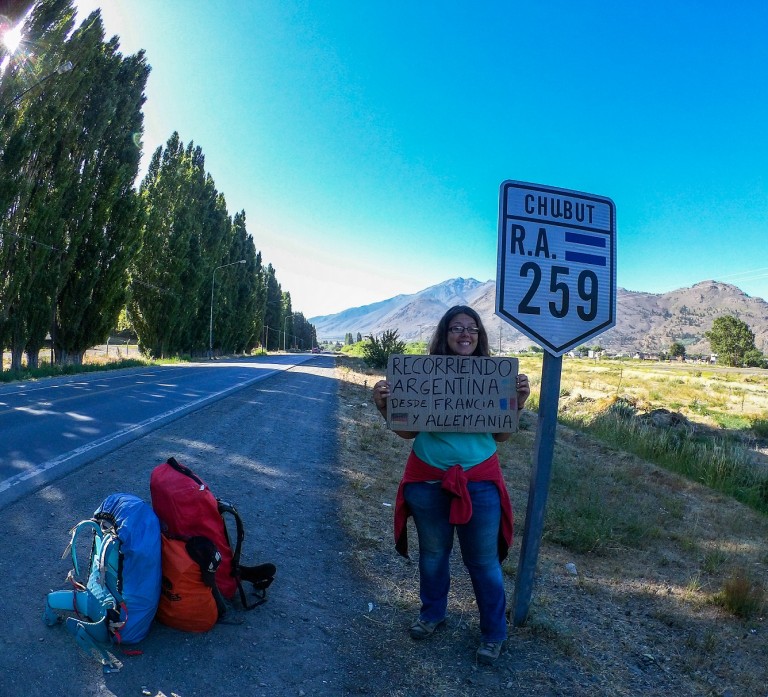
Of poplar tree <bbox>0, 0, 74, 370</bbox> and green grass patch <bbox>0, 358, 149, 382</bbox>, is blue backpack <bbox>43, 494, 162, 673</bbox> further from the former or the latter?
poplar tree <bbox>0, 0, 74, 370</bbox>

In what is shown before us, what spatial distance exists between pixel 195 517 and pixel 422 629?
4.50 feet

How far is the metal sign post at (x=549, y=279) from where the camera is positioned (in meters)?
2.81

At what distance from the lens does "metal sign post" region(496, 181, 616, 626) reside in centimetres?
281

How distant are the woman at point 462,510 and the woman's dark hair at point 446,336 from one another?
23mm

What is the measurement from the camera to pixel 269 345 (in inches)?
3792

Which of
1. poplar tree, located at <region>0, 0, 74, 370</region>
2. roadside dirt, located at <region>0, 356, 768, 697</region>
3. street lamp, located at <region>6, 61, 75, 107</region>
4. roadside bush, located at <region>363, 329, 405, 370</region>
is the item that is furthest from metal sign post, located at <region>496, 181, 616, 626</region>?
roadside bush, located at <region>363, 329, 405, 370</region>

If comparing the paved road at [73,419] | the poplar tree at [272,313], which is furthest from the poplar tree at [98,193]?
the poplar tree at [272,313]

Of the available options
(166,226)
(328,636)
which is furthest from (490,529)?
(166,226)

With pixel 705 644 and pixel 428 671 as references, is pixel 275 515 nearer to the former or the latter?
pixel 428 671

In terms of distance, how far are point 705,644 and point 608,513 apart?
2.60 meters

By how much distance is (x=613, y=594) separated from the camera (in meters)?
3.69

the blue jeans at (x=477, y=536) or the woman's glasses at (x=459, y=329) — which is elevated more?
the woman's glasses at (x=459, y=329)

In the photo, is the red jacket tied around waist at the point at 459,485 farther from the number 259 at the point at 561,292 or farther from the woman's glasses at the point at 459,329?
the number 259 at the point at 561,292

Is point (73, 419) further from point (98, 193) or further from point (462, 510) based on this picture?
point (98, 193)
